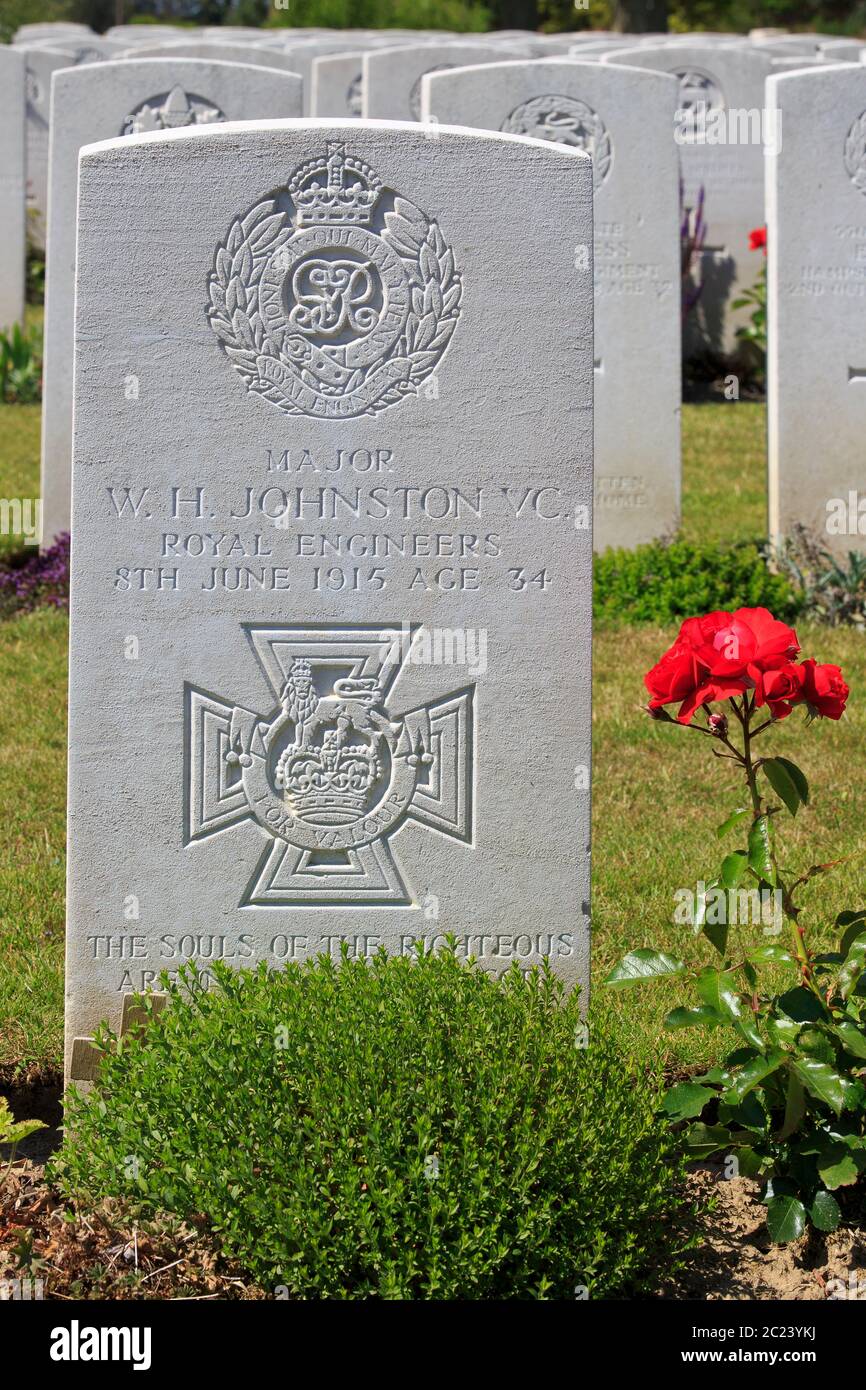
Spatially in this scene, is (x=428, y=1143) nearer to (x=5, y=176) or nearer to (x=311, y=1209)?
(x=311, y=1209)

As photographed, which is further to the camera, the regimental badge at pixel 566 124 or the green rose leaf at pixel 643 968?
the regimental badge at pixel 566 124

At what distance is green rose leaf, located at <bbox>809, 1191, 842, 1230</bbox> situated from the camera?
10.1ft

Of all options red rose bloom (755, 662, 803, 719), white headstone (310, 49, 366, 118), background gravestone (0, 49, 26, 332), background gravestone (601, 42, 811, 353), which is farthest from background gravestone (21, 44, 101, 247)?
red rose bloom (755, 662, 803, 719)

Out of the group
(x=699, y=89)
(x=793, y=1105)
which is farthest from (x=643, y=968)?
(x=699, y=89)

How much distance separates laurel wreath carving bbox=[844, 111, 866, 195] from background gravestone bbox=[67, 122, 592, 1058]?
4.41 metres

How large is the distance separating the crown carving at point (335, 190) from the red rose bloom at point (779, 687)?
52.5 inches

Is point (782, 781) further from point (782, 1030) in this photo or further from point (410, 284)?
point (410, 284)

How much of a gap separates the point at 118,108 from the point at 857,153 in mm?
3399

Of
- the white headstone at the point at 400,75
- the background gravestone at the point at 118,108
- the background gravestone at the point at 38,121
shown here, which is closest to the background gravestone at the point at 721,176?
the white headstone at the point at 400,75

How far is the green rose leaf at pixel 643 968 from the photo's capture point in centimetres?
318

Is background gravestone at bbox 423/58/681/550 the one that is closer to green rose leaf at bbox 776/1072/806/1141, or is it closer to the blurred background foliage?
green rose leaf at bbox 776/1072/806/1141

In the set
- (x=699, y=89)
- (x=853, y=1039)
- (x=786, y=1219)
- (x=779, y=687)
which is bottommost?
(x=786, y=1219)

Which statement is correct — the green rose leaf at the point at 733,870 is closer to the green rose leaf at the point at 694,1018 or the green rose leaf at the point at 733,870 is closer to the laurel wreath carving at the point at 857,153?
A: the green rose leaf at the point at 694,1018

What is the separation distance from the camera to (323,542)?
11.5 feet
